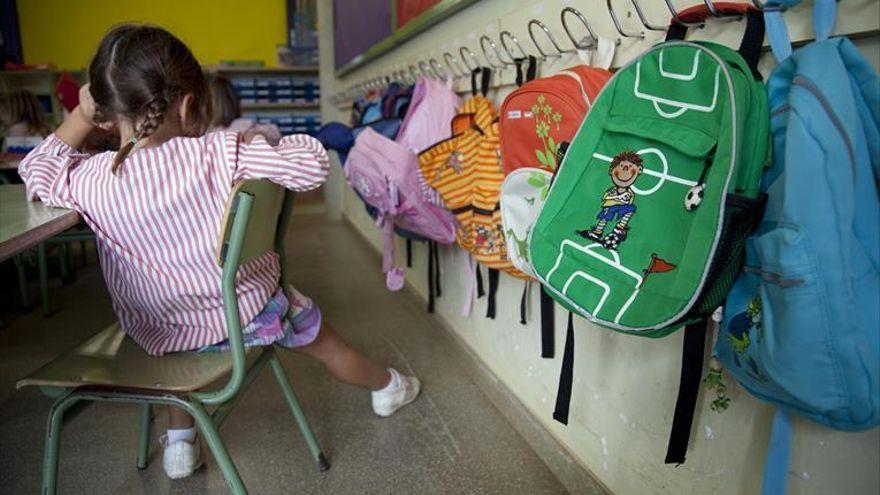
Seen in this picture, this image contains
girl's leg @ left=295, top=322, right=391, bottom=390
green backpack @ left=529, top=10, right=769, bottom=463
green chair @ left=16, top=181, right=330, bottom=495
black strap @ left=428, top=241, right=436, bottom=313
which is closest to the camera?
green backpack @ left=529, top=10, right=769, bottom=463

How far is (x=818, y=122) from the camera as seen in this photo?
55 centimetres

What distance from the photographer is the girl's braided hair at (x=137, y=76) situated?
109cm

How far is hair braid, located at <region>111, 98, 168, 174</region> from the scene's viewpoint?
99cm

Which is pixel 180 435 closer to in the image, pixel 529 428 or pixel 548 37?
pixel 529 428

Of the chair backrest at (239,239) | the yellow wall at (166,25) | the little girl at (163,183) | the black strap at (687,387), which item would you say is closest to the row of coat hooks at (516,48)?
the black strap at (687,387)

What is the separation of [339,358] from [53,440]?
0.62 meters

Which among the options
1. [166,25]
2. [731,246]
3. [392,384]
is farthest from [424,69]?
[166,25]

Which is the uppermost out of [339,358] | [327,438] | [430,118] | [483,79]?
[483,79]

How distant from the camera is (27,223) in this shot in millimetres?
846

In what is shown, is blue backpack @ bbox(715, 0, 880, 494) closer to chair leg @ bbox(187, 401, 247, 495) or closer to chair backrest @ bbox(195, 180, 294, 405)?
chair backrest @ bbox(195, 180, 294, 405)

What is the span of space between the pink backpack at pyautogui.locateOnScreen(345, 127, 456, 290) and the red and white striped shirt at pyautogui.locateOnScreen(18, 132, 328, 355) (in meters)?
0.49

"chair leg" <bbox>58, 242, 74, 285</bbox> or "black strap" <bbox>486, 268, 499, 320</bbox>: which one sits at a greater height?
"black strap" <bbox>486, 268, 499, 320</bbox>

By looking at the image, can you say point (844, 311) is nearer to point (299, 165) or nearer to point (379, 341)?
point (299, 165)

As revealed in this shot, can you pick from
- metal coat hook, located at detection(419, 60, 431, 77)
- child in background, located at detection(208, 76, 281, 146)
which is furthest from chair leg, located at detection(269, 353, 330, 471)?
child in background, located at detection(208, 76, 281, 146)
